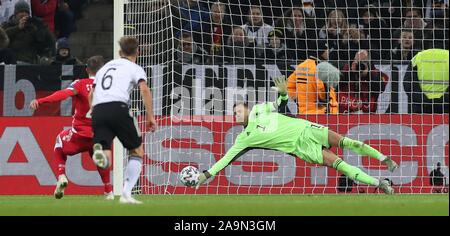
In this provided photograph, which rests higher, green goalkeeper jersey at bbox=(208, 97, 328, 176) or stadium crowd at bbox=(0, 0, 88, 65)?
stadium crowd at bbox=(0, 0, 88, 65)

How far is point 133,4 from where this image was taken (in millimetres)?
19109

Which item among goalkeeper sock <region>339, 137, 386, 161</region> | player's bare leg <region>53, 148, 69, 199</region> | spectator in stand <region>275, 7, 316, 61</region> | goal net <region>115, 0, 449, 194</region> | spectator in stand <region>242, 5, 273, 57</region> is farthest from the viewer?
spectator in stand <region>242, 5, 273, 57</region>

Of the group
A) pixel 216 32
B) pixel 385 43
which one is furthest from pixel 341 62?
pixel 216 32

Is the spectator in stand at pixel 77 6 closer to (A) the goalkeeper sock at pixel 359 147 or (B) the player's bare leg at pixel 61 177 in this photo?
(B) the player's bare leg at pixel 61 177

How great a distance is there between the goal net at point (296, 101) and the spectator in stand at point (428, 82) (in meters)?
0.02

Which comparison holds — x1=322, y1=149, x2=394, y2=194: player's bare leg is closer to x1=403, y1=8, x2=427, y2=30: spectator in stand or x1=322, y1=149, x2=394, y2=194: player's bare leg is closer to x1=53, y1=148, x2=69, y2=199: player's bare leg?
x1=403, y1=8, x2=427, y2=30: spectator in stand

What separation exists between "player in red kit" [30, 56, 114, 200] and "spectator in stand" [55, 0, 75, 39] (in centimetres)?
603

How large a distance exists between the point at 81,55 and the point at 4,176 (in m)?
3.40

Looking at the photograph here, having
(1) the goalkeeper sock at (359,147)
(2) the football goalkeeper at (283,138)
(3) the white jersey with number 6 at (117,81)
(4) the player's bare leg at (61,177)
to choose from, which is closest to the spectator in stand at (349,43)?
(2) the football goalkeeper at (283,138)

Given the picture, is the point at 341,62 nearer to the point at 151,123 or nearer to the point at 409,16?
the point at 409,16

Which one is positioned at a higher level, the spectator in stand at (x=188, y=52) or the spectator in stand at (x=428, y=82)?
the spectator in stand at (x=188, y=52)

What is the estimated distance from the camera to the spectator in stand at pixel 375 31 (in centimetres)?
1997

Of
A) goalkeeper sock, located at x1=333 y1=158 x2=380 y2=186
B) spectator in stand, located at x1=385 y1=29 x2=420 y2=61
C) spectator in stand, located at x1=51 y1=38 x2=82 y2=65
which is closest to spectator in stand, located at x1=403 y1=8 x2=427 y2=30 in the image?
spectator in stand, located at x1=385 y1=29 x2=420 y2=61

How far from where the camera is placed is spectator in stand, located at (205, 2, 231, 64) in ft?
66.3
